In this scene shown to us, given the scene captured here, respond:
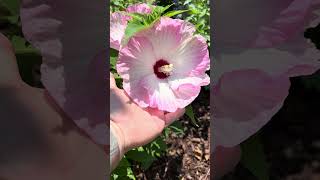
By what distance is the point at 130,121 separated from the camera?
1.11 meters

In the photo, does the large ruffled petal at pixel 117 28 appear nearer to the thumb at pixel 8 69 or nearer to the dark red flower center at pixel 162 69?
the dark red flower center at pixel 162 69

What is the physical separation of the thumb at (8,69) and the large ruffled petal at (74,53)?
45mm

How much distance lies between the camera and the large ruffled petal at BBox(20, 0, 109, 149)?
847 mm

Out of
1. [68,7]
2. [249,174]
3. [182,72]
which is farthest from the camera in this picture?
[182,72]

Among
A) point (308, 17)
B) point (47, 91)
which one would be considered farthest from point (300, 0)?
point (47, 91)

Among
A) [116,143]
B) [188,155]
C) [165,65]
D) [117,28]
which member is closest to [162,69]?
[165,65]

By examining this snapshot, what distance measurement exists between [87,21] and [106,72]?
0.10m

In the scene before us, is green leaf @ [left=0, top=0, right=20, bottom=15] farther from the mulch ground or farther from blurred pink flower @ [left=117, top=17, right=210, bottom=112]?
the mulch ground

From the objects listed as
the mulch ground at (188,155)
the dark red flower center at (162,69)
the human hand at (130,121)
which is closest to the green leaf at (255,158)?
the human hand at (130,121)

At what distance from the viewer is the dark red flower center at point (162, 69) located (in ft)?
4.15

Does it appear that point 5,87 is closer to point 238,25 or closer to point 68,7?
point 68,7

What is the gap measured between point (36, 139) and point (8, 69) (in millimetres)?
137

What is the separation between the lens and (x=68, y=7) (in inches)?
33.4

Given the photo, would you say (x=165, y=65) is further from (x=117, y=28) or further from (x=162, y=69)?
(x=117, y=28)
